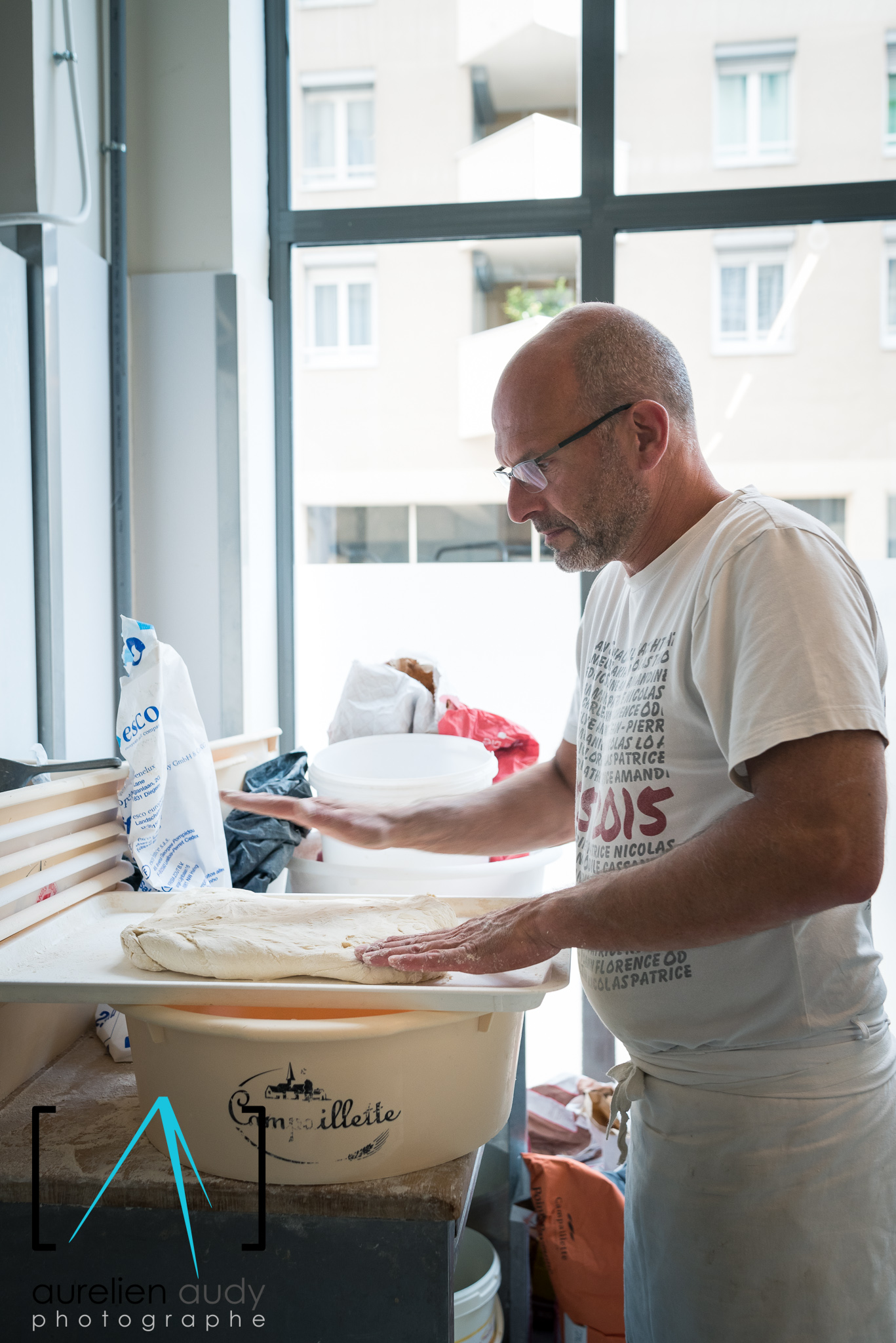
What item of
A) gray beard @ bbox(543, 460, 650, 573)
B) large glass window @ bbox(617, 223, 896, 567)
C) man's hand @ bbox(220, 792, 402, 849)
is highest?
large glass window @ bbox(617, 223, 896, 567)

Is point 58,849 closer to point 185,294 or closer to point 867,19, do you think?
point 185,294

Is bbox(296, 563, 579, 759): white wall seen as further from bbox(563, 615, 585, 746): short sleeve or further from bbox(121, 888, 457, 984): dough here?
bbox(121, 888, 457, 984): dough

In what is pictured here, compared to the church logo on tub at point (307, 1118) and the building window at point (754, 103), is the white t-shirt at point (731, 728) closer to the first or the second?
the church logo on tub at point (307, 1118)

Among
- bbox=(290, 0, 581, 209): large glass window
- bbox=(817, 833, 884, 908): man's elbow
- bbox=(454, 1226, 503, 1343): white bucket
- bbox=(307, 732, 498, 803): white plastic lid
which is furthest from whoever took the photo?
bbox=(290, 0, 581, 209): large glass window

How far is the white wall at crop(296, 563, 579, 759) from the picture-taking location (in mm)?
2184

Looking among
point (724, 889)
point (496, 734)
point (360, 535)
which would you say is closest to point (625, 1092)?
point (724, 889)

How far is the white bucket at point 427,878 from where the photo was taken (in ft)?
5.24

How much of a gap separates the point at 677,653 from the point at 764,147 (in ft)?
5.46

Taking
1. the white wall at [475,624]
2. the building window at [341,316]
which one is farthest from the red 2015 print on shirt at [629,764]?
the building window at [341,316]

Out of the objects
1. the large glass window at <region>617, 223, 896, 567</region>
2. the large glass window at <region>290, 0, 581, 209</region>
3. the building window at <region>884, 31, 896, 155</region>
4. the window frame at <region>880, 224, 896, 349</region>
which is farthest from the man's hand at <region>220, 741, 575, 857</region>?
the building window at <region>884, 31, 896, 155</region>

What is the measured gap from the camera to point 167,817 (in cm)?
137

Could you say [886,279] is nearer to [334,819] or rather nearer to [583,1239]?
[334,819]

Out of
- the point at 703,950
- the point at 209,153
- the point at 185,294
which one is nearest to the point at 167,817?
the point at 703,950

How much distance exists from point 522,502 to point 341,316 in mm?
1292
